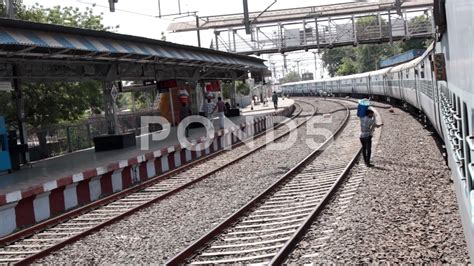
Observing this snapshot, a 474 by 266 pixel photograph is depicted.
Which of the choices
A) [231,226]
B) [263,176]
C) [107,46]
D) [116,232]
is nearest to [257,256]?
[231,226]

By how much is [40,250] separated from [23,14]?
63.4 feet

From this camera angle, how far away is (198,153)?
2027 centimetres

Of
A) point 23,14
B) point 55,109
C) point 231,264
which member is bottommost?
point 231,264

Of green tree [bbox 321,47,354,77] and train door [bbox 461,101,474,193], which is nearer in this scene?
train door [bbox 461,101,474,193]

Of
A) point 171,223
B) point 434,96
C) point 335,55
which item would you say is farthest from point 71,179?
point 335,55

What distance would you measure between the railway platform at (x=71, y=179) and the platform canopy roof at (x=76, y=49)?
285 centimetres

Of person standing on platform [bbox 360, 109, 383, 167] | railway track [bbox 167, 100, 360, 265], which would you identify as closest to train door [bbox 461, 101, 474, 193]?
railway track [bbox 167, 100, 360, 265]

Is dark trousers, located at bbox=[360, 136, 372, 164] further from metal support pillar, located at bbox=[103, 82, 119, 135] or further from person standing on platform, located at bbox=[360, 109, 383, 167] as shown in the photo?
metal support pillar, located at bbox=[103, 82, 119, 135]

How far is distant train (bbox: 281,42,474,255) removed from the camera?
3.95m

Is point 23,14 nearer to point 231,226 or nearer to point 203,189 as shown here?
point 203,189

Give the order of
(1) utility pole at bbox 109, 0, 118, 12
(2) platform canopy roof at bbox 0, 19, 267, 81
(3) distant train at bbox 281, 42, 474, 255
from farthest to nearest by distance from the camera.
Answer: (1) utility pole at bbox 109, 0, 118, 12
(2) platform canopy roof at bbox 0, 19, 267, 81
(3) distant train at bbox 281, 42, 474, 255

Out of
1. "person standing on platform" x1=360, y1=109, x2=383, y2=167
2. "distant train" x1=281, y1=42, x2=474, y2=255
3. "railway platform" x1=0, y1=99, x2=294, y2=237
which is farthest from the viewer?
"person standing on platform" x1=360, y1=109, x2=383, y2=167

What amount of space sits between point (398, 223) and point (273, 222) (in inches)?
76.1

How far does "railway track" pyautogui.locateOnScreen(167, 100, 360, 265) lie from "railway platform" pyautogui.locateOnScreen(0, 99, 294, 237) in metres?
4.32
